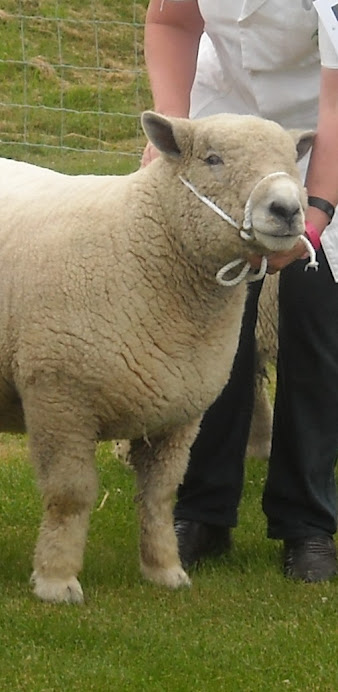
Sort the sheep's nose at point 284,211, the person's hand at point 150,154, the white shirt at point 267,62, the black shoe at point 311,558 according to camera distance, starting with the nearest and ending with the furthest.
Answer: the sheep's nose at point 284,211, the white shirt at point 267,62, the person's hand at point 150,154, the black shoe at point 311,558

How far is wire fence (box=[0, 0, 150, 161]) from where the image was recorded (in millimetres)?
10438

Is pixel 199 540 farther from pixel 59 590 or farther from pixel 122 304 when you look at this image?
pixel 122 304

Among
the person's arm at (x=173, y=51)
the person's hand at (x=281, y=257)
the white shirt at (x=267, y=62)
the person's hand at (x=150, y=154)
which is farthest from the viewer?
the person's arm at (x=173, y=51)

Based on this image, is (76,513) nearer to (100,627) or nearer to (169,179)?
(100,627)

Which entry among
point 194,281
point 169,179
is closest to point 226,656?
point 194,281

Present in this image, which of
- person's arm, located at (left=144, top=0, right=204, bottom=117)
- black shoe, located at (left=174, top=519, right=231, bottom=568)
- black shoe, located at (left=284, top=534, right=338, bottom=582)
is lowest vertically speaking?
black shoe, located at (left=174, top=519, right=231, bottom=568)

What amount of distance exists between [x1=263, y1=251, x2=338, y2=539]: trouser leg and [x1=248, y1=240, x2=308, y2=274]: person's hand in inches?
23.1

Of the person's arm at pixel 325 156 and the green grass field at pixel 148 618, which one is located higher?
the person's arm at pixel 325 156

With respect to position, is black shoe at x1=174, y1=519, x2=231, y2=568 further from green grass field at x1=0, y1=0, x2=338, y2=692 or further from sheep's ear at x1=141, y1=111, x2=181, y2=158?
sheep's ear at x1=141, y1=111, x2=181, y2=158

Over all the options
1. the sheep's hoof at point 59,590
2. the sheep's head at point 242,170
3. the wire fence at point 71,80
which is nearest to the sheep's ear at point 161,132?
the sheep's head at point 242,170

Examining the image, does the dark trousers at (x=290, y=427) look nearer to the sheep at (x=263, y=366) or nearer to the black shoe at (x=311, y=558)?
the black shoe at (x=311, y=558)

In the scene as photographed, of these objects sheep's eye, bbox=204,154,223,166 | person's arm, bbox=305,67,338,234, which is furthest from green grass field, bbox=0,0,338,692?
sheep's eye, bbox=204,154,223,166

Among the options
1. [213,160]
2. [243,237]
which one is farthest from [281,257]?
[213,160]

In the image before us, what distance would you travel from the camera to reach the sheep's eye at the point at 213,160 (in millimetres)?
3896
